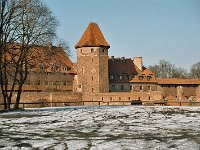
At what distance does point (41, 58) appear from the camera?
31344 mm

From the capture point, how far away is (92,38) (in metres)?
61.5

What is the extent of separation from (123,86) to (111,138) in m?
53.5

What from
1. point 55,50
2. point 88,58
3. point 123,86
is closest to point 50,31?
point 55,50

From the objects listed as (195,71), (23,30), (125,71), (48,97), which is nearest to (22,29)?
(23,30)

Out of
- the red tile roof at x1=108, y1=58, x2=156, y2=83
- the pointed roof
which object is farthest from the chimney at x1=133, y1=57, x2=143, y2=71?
the pointed roof

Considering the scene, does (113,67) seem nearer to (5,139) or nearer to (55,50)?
(55,50)

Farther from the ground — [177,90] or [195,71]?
[195,71]

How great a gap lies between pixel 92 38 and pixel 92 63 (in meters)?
4.64

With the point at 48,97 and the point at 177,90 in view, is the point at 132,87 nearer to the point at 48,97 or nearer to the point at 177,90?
the point at 177,90

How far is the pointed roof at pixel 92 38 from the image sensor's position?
61.0m

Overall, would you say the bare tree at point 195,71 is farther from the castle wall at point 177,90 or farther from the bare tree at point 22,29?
the bare tree at point 22,29

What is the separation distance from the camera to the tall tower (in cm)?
6012

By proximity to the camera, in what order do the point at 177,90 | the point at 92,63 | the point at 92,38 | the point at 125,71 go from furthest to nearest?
the point at 125,71
the point at 177,90
the point at 92,38
the point at 92,63

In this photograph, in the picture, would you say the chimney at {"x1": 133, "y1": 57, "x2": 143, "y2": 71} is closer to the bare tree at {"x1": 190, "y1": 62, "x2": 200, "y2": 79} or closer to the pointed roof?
the pointed roof
